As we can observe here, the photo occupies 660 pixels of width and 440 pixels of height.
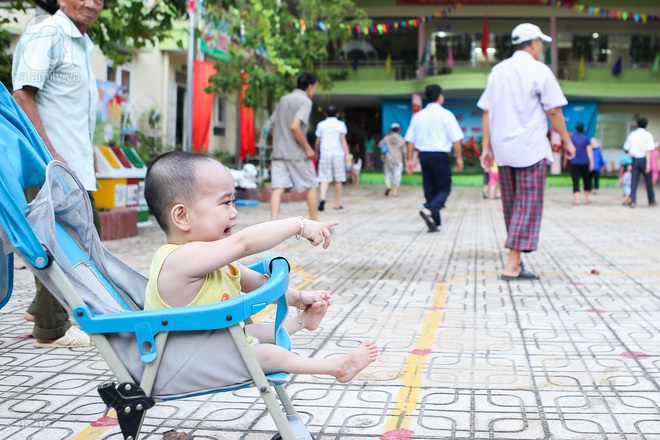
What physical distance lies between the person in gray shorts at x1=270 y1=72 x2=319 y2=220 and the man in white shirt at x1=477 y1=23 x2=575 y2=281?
346 cm

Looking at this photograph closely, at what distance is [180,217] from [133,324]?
39cm

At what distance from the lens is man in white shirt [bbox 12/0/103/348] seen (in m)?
3.99

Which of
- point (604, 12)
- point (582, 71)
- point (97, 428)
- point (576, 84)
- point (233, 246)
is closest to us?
point (233, 246)

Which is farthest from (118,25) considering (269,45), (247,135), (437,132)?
(247,135)

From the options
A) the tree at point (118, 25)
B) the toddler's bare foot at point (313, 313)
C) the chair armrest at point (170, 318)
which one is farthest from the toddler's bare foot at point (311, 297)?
the tree at point (118, 25)

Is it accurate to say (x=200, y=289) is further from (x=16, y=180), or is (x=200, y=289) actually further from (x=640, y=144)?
(x=640, y=144)

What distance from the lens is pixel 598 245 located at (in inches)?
365

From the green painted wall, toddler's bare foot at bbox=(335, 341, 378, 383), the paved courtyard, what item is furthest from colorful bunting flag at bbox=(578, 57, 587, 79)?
toddler's bare foot at bbox=(335, 341, 378, 383)

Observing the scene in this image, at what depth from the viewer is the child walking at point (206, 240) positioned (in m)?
2.28

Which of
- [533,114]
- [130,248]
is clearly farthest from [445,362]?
[130,248]

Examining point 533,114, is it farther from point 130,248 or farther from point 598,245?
point 130,248

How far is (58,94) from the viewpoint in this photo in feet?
13.5

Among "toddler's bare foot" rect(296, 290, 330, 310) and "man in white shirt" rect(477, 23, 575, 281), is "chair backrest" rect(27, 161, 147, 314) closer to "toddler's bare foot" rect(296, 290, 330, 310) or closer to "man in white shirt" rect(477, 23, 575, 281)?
"toddler's bare foot" rect(296, 290, 330, 310)

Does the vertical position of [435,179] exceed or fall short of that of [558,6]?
it falls short
